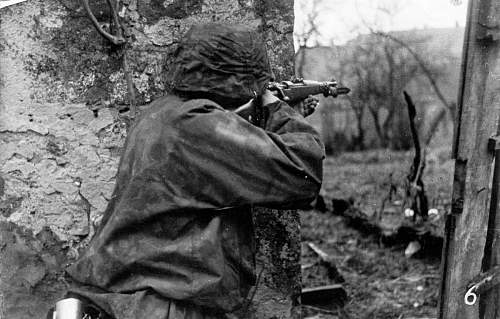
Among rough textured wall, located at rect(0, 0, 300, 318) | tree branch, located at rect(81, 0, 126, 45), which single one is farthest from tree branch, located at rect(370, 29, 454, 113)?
tree branch, located at rect(81, 0, 126, 45)

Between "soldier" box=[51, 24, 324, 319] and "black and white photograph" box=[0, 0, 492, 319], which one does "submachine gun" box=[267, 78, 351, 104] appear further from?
"soldier" box=[51, 24, 324, 319]

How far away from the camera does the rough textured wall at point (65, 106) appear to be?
8.21ft

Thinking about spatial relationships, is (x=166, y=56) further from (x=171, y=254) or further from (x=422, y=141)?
(x=422, y=141)

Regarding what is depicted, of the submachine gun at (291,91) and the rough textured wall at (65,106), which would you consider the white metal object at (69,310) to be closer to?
the rough textured wall at (65,106)

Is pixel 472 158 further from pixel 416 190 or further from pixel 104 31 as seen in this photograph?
pixel 416 190

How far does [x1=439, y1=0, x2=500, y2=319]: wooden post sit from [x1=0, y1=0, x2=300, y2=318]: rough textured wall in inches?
31.6

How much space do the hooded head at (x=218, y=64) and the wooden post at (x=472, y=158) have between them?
926 millimetres

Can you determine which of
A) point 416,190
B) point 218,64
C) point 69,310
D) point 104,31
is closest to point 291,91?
point 218,64

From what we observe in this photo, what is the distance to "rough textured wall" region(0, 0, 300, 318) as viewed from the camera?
2504 mm

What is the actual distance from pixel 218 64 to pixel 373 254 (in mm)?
4515

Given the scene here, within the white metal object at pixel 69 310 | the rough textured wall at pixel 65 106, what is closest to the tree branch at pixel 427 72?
the rough textured wall at pixel 65 106

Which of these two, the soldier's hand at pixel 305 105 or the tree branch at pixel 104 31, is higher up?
the tree branch at pixel 104 31

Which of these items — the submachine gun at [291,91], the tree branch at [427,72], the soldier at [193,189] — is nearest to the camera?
the soldier at [193,189]

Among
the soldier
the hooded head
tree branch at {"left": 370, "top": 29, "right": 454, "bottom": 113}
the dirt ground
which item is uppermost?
the hooded head
